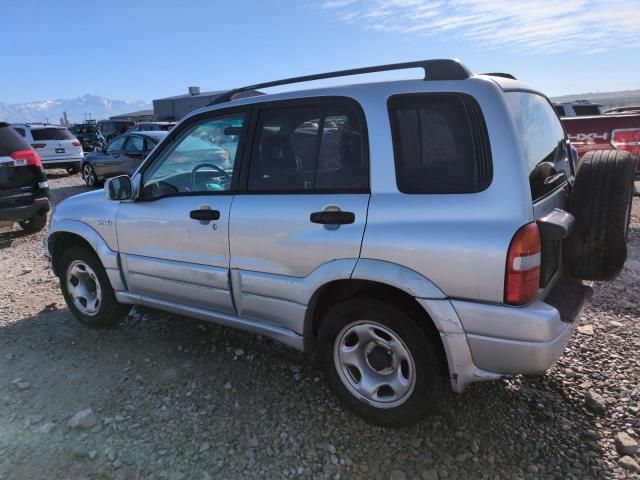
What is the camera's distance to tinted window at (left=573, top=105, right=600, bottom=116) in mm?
13484

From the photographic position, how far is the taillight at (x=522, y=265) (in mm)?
2131

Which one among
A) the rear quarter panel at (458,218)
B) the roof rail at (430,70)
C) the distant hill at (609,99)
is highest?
the roof rail at (430,70)

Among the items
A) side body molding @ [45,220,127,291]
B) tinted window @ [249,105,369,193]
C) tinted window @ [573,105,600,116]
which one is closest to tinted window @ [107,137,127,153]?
side body molding @ [45,220,127,291]

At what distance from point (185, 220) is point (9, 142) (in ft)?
18.8

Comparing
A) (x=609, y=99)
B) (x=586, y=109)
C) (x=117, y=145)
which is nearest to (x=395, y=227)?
(x=117, y=145)

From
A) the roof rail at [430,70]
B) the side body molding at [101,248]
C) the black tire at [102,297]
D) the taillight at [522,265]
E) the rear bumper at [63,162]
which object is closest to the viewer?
the taillight at [522,265]

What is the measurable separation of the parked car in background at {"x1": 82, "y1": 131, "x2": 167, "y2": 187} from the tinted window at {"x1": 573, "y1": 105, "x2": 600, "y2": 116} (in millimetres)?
11652

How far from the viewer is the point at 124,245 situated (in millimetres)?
3646

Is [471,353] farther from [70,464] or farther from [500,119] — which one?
[70,464]

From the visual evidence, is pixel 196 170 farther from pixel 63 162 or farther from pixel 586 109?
pixel 586 109

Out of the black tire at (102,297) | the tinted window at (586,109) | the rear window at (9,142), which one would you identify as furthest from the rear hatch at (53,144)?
the tinted window at (586,109)

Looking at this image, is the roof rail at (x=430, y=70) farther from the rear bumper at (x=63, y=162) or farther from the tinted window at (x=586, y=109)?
the rear bumper at (x=63, y=162)

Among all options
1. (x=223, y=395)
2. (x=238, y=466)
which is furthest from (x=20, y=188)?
(x=238, y=466)

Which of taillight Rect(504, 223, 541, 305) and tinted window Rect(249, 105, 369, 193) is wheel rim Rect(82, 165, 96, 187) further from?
taillight Rect(504, 223, 541, 305)
